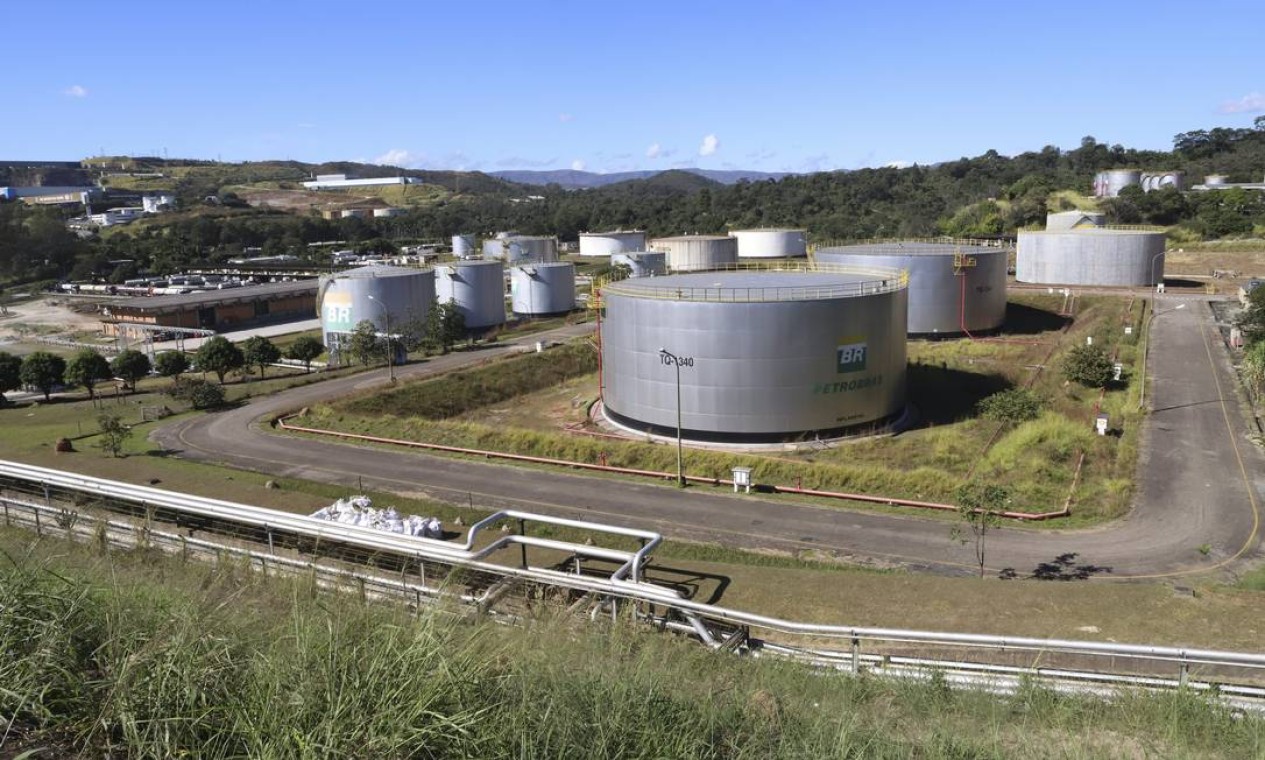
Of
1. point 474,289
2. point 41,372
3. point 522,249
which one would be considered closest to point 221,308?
point 474,289

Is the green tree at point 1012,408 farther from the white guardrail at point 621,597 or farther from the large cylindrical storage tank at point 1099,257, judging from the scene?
the large cylindrical storage tank at point 1099,257

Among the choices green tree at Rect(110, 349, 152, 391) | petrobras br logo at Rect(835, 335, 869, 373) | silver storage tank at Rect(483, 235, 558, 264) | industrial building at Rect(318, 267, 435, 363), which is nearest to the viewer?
petrobras br logo at Rect(835, 335, 869, 373)

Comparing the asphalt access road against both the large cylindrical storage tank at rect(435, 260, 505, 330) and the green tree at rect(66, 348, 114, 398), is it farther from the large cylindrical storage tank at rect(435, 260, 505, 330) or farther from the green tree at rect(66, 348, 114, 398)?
the large cylindrical storage tank at rect(435, 260, 505, 330)

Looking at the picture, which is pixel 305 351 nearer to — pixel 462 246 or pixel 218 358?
pixel 218 358

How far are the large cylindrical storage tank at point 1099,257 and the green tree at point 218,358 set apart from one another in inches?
2405

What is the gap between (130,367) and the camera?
49.4 m

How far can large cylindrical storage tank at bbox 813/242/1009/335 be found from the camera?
5441 cm

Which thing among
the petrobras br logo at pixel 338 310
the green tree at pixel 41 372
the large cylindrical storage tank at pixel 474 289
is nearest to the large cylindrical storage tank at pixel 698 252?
the large cylindrical storage tank at pixel 474 289

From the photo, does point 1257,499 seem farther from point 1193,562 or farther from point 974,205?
point 974,205

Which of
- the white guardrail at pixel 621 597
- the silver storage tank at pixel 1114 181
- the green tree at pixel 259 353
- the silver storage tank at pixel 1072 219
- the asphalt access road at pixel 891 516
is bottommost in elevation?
the asphalt access road at pixel 891 516

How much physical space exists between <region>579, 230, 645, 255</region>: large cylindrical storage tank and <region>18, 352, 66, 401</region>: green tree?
76366mm

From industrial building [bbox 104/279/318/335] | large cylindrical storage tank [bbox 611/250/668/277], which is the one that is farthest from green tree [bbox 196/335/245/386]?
large cylindrical storage tank [bbox 611/250/668/277]

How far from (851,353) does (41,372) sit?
43295 mm

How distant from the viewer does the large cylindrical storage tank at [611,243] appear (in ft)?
389
